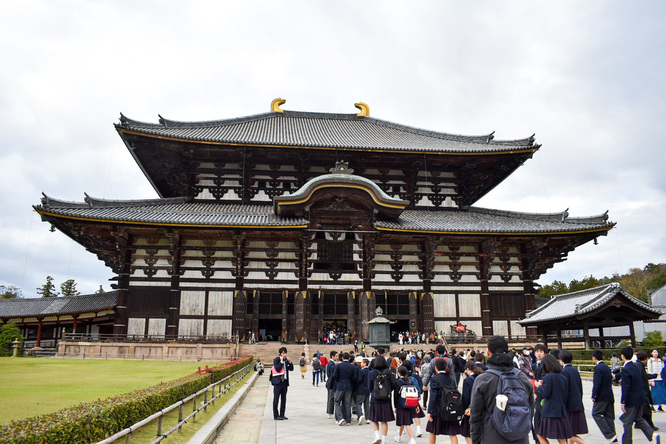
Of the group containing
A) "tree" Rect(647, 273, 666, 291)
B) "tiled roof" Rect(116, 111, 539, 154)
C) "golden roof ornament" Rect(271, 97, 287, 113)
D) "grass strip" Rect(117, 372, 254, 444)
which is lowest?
"grass strip" Rect(117, 372, 254, 444)

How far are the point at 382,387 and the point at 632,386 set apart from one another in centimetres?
467

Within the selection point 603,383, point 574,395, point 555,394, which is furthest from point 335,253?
point 555,394

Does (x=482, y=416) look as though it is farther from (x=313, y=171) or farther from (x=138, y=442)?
(x=313, y=171)

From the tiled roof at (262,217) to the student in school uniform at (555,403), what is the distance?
20968 millimetres

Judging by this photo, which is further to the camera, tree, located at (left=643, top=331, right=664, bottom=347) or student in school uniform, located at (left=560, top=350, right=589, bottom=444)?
tree, located at (left=643, top=331, right=664, bottom=347)

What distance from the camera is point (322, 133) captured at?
3778 cm

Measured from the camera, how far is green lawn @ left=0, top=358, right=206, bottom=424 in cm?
1023

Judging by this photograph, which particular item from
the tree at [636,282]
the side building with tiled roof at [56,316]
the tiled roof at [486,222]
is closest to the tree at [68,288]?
the side building with tiled roof at [56,316]

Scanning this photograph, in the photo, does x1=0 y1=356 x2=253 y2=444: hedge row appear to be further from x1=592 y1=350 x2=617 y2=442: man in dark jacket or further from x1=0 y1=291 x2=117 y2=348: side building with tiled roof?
x1=0 y1=291 x2=117 y2=348: side building with tiled roof

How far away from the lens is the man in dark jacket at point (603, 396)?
898 cm

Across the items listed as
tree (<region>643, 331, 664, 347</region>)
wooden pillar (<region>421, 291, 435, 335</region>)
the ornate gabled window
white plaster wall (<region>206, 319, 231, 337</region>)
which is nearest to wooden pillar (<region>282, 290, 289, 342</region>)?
the ornate gabled window

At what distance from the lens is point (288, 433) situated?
10.3 m

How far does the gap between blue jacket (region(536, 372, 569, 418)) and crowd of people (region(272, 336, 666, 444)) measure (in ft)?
0.05

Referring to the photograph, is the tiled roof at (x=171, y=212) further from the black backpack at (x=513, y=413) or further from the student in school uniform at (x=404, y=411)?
the black backpack at (x=513, y=413)
